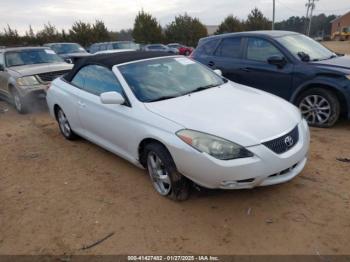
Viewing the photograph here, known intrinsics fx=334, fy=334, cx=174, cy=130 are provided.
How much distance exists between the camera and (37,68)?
8.68 metres

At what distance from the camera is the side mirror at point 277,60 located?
6.04 meters

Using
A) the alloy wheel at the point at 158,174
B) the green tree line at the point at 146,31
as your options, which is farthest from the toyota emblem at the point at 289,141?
the green tree line at the point at 146,31

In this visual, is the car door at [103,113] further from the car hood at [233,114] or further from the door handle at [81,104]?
the car hood at [233,114]

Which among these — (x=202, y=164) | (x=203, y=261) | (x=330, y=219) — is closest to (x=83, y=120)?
(x=202, y=164)

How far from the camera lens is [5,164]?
5.25 meters

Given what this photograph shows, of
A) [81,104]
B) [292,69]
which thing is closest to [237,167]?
[81,104]

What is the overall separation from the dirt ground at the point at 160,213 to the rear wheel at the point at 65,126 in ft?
3.08

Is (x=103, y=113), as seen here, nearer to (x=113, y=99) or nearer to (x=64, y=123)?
(x=113, y=99)

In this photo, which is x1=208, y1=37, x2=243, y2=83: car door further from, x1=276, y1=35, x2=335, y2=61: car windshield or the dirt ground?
the dirt ground

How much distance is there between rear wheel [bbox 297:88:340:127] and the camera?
559 centimetres

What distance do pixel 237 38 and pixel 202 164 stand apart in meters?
4.54

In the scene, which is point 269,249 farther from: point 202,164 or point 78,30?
point 78,30

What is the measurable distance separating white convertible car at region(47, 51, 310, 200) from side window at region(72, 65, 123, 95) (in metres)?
0.01

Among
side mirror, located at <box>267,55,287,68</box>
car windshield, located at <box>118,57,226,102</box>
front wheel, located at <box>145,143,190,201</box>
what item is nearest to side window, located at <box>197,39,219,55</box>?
side mirror, located at <box>267,55,287,68</box>
